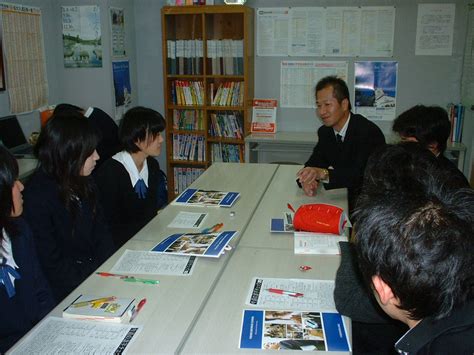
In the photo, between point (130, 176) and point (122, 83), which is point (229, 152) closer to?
point (122, 83)

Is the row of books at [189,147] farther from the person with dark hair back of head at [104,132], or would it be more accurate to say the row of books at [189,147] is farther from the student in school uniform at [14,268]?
the student in school uniform at [14,268]

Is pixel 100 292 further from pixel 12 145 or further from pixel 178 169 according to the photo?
pixel 178 169

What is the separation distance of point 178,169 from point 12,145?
178 cm

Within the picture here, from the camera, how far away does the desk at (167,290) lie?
1.42 meters

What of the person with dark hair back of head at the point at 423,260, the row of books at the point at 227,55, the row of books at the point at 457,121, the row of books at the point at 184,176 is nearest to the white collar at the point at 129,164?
the person with dark hair back of head at the point at 423,260

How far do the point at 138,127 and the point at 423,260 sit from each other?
1.95 m

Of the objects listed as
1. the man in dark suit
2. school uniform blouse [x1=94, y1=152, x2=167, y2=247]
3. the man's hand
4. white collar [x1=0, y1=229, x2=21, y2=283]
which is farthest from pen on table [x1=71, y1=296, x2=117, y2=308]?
the man in dark suit

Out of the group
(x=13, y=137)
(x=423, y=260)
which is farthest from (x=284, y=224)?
(x=13, y=137)

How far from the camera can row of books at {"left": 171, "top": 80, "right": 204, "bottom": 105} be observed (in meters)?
4.88

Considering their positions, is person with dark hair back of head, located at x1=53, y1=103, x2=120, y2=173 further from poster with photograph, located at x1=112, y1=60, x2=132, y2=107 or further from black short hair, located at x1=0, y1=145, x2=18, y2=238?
black short hair, located at x1=0, y1=145, x2=18, y2=238

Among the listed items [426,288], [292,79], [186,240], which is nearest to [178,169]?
[292,79]

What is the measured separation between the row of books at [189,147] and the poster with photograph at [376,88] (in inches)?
64.0

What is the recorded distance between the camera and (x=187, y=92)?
4902mm

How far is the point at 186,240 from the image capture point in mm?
2117
